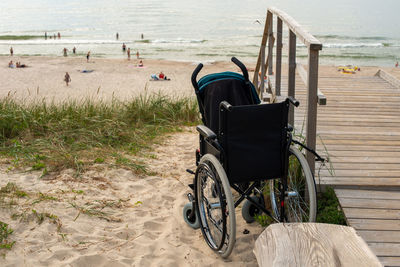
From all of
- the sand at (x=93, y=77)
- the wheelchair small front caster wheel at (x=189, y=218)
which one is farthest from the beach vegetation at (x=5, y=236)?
the sand at (x=93, y=77)

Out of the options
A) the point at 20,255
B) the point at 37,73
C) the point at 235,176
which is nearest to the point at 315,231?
the point at 235,176

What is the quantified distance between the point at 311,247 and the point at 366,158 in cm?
220

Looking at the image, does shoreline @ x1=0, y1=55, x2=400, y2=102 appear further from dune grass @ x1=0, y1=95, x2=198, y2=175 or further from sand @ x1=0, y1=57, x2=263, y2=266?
sand @ x1=0, y1=57, x2=263, y2=266

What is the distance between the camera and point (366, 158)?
3672mm

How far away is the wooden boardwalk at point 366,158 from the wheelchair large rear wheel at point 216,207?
2.80ft

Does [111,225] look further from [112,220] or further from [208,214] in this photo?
[208,214]

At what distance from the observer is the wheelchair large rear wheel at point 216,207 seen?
2.48 meters

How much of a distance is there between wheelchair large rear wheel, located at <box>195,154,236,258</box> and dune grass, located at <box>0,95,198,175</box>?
1.36 m

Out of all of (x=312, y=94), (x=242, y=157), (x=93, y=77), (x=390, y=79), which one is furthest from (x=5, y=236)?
A: (x=93, y=77)

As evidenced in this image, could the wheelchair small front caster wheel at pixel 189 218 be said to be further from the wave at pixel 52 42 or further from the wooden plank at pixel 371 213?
the wave at pixel 52 42

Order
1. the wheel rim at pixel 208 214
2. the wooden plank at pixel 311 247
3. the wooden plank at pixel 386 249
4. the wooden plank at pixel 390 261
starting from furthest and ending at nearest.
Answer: the wheel rim at pixel 208 214 → the wooden plank at pixel 386 249 → the wooden plank at pixel 390 261 → the wooden plank at pixel 311 247

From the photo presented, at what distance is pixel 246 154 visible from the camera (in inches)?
104

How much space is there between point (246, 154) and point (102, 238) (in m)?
1.20

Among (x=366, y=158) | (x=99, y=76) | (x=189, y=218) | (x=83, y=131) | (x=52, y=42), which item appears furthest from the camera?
(x=52, y=42)
